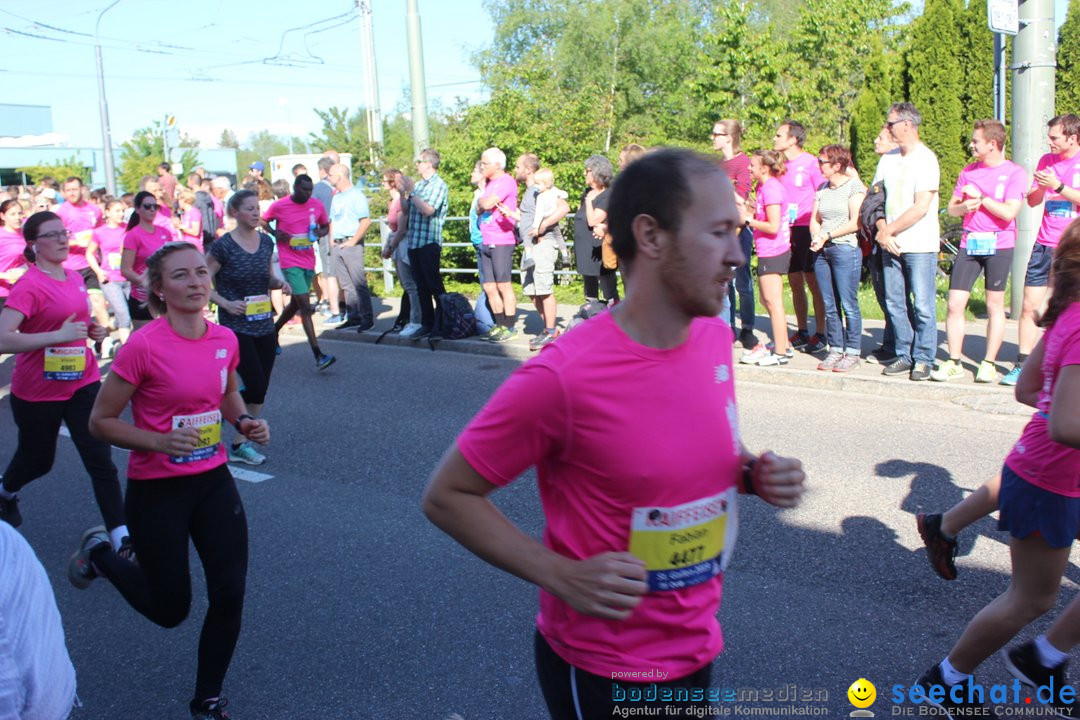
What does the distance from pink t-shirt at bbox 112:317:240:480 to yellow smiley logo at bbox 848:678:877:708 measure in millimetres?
2641

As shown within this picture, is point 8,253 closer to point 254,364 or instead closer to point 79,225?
point 79,225

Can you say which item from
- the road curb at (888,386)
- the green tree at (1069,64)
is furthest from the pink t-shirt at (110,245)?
the green tree at (1069,64)

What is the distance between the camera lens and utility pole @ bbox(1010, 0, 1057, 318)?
8922 mm

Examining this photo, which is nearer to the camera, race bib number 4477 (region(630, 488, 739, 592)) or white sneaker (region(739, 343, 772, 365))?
race bib number 4477 (region(630, 488, 739, 592))

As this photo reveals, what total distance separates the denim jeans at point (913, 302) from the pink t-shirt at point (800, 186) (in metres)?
1.29

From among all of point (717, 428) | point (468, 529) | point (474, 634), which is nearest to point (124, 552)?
point (474, 634)

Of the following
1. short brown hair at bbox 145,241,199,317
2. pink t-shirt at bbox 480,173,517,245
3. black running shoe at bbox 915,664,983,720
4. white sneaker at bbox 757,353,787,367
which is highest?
pink t-shirt at bbox 480,173,517,245

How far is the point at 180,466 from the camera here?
3.79 metres

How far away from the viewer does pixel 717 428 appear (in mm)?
2078

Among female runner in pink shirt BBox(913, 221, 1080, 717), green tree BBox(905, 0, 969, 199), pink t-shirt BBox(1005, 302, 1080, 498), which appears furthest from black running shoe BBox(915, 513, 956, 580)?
green tree BBox(905, 0, 969, 199)

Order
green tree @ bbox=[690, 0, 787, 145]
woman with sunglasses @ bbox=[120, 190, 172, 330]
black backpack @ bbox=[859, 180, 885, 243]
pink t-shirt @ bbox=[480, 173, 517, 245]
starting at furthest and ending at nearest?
green tree @ bbox=[690, 0, 787, 145], pink t-shirt @ bbox=[480, 173, 517, 245], black backpack @ bbox=[859, 180, 885, 243], woman with sunglasses @ bbox=[120, 190, 172, 330]

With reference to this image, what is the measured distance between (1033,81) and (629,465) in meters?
8.81

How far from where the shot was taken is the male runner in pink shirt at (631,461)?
1938 millimetres

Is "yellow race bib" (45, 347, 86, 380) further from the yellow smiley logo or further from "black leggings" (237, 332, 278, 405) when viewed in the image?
the yellow smiley logo
